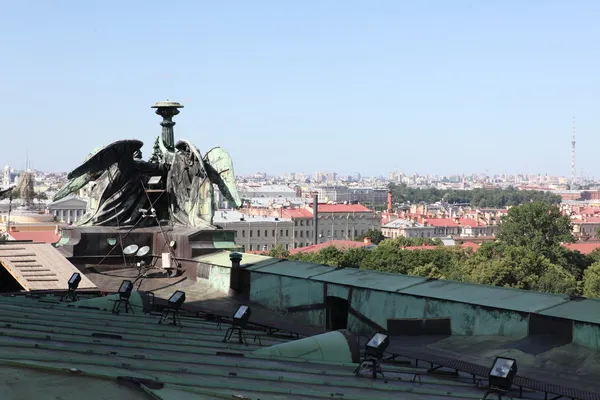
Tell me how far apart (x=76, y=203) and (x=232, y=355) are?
186726mm

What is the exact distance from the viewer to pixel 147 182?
29.0 metres

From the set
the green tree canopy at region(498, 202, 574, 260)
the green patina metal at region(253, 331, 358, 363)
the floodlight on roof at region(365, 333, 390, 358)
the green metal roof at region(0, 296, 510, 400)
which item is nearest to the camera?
the green metal roof at region(0, 296, 510, 400)

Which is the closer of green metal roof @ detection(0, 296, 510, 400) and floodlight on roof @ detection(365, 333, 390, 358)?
green metal roof @ detection(0, 296, 510, 400)

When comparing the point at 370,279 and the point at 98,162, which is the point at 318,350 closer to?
the point at 370,279

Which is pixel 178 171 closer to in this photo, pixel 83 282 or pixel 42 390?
pixel 83 282

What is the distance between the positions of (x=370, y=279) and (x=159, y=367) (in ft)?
35.6

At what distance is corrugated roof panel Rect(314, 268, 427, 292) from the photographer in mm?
20578

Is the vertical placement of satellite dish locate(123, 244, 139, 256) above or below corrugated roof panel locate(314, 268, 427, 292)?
above

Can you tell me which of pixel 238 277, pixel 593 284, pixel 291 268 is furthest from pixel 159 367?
pixel 593 284

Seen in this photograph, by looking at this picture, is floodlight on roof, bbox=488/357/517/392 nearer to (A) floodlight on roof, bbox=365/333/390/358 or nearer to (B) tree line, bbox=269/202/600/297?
(A) floodlight on roof, bbox=365/333/390/358

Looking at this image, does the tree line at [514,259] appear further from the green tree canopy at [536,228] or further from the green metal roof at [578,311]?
the green metal roof at [578,311]

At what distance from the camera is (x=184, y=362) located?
12273 millimetres

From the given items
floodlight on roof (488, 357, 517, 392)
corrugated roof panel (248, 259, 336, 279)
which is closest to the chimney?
corrugated roof panel (248, 259, 336, 279)

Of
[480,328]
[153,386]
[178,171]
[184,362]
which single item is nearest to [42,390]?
[153,386]
